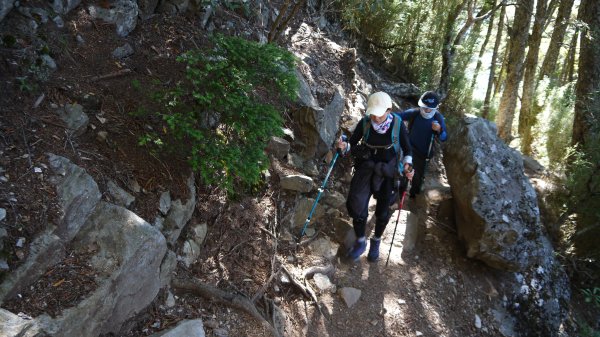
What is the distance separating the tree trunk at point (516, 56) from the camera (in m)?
10.0

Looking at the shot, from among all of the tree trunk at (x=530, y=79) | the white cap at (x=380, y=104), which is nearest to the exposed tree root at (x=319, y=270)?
the white cap at (x=380, y=104)

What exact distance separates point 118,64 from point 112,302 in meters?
2.89

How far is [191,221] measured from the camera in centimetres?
478

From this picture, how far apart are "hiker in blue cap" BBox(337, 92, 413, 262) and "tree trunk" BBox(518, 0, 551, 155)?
8.19 m

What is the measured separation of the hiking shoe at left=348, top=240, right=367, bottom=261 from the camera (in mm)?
6074

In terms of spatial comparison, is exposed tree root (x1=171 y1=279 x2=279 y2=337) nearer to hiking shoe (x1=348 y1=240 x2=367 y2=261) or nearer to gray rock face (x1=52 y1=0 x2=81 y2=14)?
hiking shoe (x1=348 y1=240 x2=367 y2=261)

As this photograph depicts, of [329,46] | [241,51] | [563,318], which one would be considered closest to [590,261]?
[563,318]

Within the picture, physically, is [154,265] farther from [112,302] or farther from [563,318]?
A: [563,318]

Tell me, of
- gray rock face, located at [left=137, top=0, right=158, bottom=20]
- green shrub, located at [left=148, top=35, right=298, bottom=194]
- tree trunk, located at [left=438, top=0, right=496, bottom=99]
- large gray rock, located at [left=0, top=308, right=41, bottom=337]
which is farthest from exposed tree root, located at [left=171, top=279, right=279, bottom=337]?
tree trunk, located at [left=438, top=0, right=496, bottom=99]

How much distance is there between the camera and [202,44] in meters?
6.02

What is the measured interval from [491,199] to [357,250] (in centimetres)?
240

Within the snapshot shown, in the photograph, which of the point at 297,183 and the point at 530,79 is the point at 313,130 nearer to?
the point at 297,183

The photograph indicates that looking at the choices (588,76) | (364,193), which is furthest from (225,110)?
(588,76)

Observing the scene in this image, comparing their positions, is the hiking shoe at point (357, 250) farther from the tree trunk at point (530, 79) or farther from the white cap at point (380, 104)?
the tree trunk at point (530, 79)
